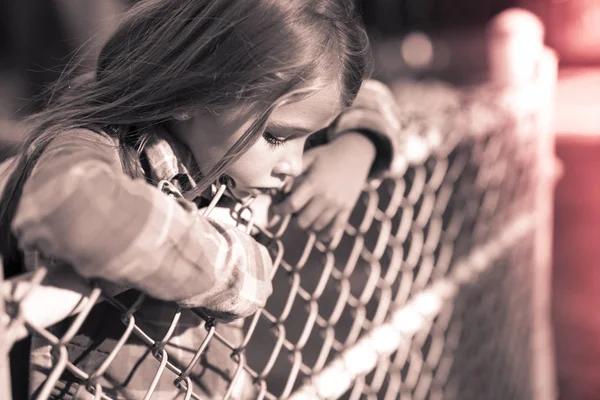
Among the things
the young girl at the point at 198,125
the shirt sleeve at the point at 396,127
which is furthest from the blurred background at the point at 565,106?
the young girl at the point at 198,125

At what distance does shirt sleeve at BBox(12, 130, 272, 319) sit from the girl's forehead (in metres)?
0.28

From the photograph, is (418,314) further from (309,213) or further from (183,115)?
(183,115)

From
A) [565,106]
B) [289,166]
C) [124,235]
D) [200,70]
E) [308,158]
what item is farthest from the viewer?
[565,106]

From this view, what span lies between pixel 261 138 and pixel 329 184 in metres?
0.26

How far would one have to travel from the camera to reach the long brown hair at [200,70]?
108cm

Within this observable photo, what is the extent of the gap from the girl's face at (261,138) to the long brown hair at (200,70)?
0.03 metres

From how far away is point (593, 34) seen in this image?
4.76 m

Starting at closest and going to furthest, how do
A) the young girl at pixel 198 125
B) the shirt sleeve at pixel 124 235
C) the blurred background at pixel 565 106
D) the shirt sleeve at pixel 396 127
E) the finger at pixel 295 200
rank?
the shirt sleeve at pixel 124 235
the young girl at pixel 198 125
the finger at pixel 295 200
the shirt sleeve at pixel 396 127
the blurred background at pixel 565 106

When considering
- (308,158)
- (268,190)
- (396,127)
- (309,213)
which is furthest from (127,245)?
(396,127)

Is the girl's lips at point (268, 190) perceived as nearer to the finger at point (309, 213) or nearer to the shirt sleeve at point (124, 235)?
the finger at point (309, 213)

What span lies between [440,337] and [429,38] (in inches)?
324

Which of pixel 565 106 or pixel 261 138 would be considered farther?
pixel 565 106

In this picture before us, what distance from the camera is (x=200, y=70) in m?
1.08

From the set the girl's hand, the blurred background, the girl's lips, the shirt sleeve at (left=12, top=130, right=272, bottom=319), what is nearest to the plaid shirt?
the shirt sleeve at (left=12, top=130, right=272, bottom=319)
